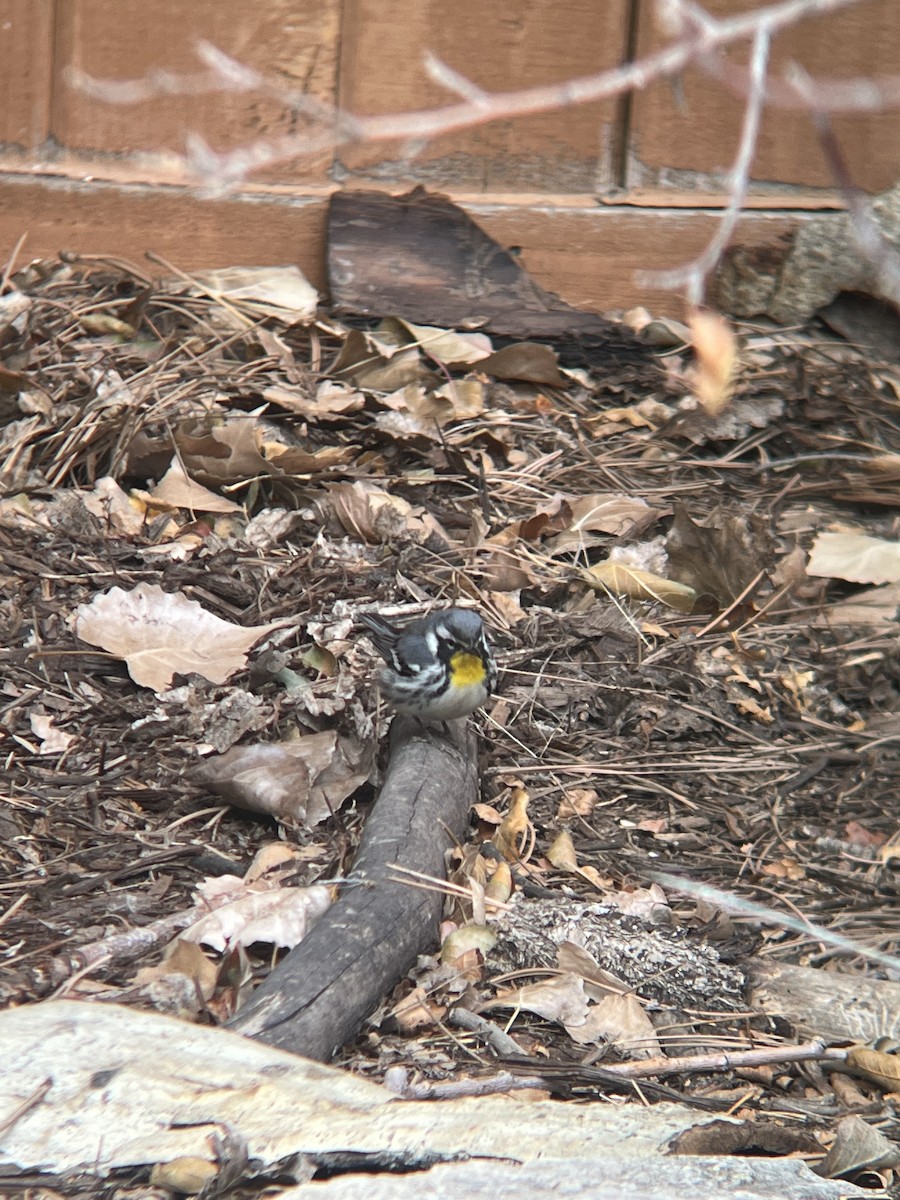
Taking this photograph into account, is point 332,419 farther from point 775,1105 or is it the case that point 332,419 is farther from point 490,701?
point 775,1105

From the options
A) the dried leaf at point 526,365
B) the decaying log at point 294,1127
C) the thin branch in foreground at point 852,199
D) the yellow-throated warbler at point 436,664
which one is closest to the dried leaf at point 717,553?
the yellow-throated warbler at point 436,664

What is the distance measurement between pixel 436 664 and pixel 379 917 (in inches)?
37.0

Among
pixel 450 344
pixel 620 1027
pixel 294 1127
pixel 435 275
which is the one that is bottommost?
pixel 620 1027

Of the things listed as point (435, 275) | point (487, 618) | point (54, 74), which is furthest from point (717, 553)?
point (54, 74)

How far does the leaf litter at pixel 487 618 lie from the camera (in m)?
3.20

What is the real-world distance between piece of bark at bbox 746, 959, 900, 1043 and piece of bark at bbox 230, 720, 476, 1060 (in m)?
0.79

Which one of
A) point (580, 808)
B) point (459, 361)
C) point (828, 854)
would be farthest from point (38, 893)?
point (459, 361)

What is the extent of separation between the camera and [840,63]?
579cm

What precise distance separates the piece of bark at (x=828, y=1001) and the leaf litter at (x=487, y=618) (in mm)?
86

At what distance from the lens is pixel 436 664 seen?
380cm

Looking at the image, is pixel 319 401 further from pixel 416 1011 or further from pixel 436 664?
pixel 416 1011

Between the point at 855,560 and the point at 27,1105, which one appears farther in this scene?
the point at 855,560

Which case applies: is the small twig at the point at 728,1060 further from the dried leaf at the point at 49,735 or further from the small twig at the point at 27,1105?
the dried leaf at the point at 49,735

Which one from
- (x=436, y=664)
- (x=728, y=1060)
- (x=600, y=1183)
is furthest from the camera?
(x=436, y=664)
